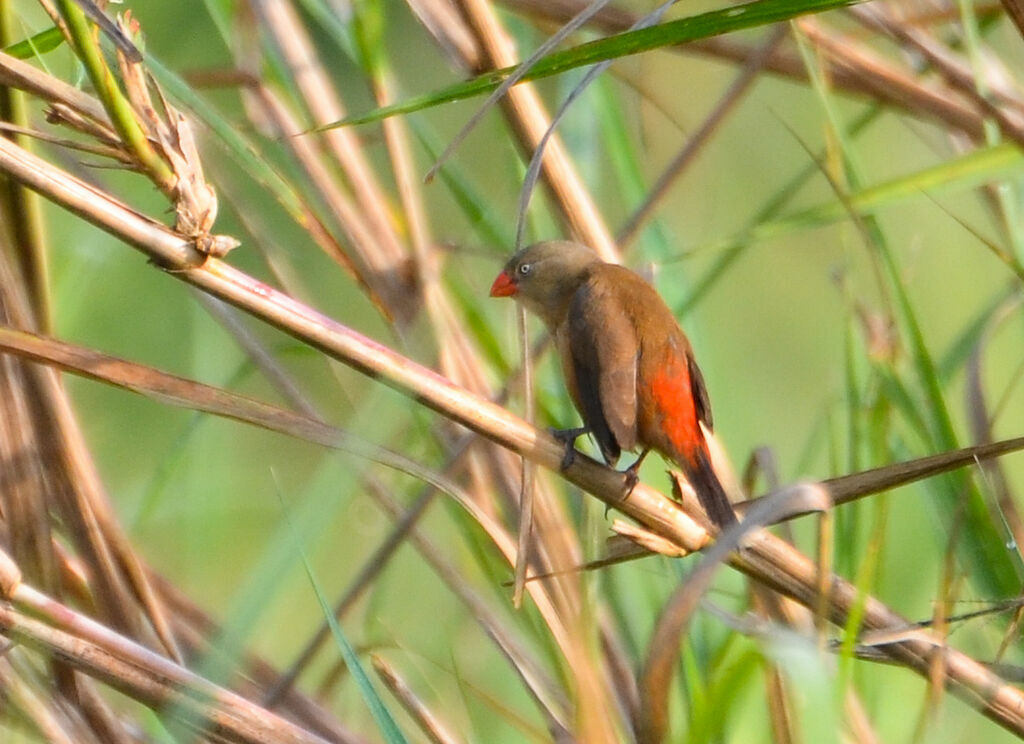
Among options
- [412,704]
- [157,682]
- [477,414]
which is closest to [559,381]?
[412,704]

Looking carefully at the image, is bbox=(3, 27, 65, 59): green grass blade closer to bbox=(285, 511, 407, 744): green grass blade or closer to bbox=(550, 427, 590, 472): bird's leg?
bbox=(285, 511, 407, 744): green grass blade

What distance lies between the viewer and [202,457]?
2.13m

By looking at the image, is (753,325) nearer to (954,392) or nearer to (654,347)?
(954,392)

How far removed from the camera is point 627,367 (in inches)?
91.3

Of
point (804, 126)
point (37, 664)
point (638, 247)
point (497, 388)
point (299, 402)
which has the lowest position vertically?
point (37, 664)

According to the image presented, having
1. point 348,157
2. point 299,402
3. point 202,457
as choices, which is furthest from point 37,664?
point 348,157

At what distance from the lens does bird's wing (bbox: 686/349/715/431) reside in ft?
7.55

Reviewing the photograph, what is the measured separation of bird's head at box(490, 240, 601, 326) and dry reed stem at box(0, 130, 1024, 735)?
830 millimetres

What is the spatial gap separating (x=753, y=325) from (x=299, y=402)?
6.30 ft

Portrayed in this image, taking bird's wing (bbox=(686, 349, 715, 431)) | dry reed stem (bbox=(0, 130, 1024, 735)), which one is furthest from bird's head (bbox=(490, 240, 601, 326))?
dry reed stem (bbox=(0, 130, 1024, 735))

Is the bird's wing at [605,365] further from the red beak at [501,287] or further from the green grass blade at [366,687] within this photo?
the green grass blade at [366,687]

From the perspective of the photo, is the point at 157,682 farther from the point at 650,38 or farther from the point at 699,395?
the point at 699,395

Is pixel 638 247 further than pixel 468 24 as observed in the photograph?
Yes

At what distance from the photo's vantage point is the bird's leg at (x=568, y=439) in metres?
1.69
